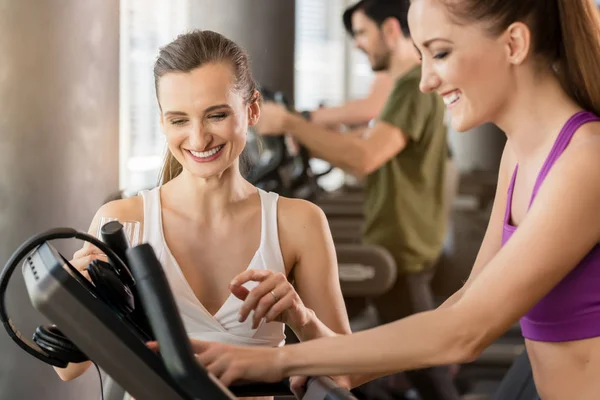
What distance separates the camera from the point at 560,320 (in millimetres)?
1160

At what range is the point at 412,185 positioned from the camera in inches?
114

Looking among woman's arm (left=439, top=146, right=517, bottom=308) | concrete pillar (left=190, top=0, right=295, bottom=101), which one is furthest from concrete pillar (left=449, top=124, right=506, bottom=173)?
woman's arm (left=439, top=146, right=517, bottom=308)

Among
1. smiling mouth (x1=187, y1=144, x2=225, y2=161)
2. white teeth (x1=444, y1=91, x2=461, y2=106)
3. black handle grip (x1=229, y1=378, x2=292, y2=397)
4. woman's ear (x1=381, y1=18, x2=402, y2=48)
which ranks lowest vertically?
black handle grip (x1=229, y1=378, x2=292, y2=397)

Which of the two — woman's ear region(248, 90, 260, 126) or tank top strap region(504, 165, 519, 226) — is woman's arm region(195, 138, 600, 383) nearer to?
tank top strap region(504, 165, 519, 226)

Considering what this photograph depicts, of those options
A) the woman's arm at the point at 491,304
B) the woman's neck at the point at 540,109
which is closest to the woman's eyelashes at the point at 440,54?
the woman's neck at the point at 540,109

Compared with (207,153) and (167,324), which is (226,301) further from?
(167,324)

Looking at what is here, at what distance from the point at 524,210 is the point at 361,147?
5.35 feet

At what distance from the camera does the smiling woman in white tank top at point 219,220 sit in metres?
1.22

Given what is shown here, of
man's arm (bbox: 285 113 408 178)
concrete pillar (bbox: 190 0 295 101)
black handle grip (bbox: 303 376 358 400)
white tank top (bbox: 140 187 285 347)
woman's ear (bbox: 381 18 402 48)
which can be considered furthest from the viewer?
woman's ear (bbox: 381 18 402 48)

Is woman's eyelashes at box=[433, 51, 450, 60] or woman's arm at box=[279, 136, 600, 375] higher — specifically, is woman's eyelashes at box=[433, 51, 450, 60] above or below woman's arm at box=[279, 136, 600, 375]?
above

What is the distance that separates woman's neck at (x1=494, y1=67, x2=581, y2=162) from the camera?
3.75 ft

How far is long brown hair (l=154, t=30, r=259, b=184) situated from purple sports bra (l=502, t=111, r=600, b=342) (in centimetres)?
44

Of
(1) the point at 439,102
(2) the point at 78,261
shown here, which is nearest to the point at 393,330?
(2) the point at 78,261

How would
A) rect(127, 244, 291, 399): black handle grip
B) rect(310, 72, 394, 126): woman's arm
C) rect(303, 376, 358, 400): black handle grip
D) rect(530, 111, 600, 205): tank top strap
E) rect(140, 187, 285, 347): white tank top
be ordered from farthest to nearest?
rect(310, 72, 394, 126): woman's arm, rect(140, 187, 285, 347): white tank top, rect(530, 111, 600, 205): tank top strap, rect(303, 376, 358, 400): black handle grip, rect(127, 244, 291, 399): black handle grip
